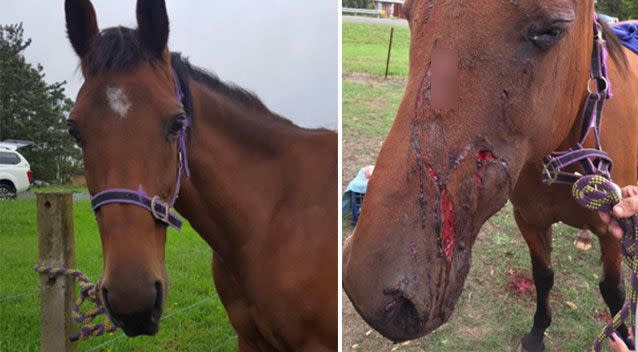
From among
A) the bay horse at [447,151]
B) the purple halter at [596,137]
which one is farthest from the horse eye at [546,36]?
the purple halter at [596,137]

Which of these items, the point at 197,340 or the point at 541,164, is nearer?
the point at 541,164

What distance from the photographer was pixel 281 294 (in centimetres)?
167

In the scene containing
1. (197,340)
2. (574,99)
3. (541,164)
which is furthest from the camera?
(197,340)

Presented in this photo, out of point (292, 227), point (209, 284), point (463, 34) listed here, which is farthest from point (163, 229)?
point (463, 34)

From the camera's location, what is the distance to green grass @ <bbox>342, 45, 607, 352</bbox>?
87.8 inches

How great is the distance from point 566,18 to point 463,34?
0.77 ft

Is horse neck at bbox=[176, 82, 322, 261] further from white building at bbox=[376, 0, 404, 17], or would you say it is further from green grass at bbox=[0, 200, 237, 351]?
white building at bbox=[376, 0, 404, 17]

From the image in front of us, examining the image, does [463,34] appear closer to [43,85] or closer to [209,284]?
[43,85]

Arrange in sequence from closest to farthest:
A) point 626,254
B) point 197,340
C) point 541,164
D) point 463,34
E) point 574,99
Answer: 1. point 463,34
2. point 626,254
3. point 574,99
4. point 541,164
5. point 197,340

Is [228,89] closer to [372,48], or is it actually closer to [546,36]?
[372,48]

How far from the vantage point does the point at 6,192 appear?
5.19 feet

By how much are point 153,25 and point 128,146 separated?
0.36 meters

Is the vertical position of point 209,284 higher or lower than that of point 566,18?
lower

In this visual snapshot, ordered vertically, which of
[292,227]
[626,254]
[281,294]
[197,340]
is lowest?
[197,340]
